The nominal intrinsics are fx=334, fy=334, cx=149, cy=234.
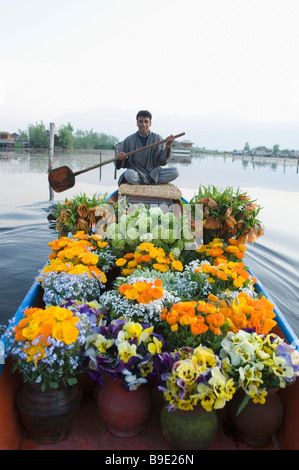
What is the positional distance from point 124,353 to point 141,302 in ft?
1.36

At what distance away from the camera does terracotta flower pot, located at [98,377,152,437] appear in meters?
1.71

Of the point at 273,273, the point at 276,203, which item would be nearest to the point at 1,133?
the point at 276,203

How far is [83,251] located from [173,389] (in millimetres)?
1575

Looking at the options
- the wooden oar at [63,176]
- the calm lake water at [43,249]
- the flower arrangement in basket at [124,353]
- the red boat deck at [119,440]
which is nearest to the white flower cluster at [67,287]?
the flower arrangement in basket at [124,353]

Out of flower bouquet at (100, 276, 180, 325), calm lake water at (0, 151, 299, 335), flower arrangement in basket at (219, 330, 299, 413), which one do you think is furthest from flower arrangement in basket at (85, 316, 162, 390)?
calm lake water at (0, 151, 299, 335)

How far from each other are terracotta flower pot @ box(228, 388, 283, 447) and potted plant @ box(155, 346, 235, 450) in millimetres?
155

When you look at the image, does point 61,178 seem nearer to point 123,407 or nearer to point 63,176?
point 63,176

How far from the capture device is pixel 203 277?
263cm

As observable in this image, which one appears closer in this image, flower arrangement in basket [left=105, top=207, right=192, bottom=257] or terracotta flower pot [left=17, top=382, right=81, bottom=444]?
terracotta flower pot [left=17, top=382, right=81, bottom=444]

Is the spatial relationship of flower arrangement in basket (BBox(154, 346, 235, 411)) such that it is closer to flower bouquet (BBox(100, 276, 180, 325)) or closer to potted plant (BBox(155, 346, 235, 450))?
potted plant (BBox(155, 346, 235, 450))

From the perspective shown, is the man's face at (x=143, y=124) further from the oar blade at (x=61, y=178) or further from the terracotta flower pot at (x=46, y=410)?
the terracotta flower pot at (x=46, y=410)

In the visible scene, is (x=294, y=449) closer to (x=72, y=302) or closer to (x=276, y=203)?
(x=72, y=302)

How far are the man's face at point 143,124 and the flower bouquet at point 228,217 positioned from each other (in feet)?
9.09

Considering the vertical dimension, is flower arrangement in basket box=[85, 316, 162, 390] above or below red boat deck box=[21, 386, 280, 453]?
above
